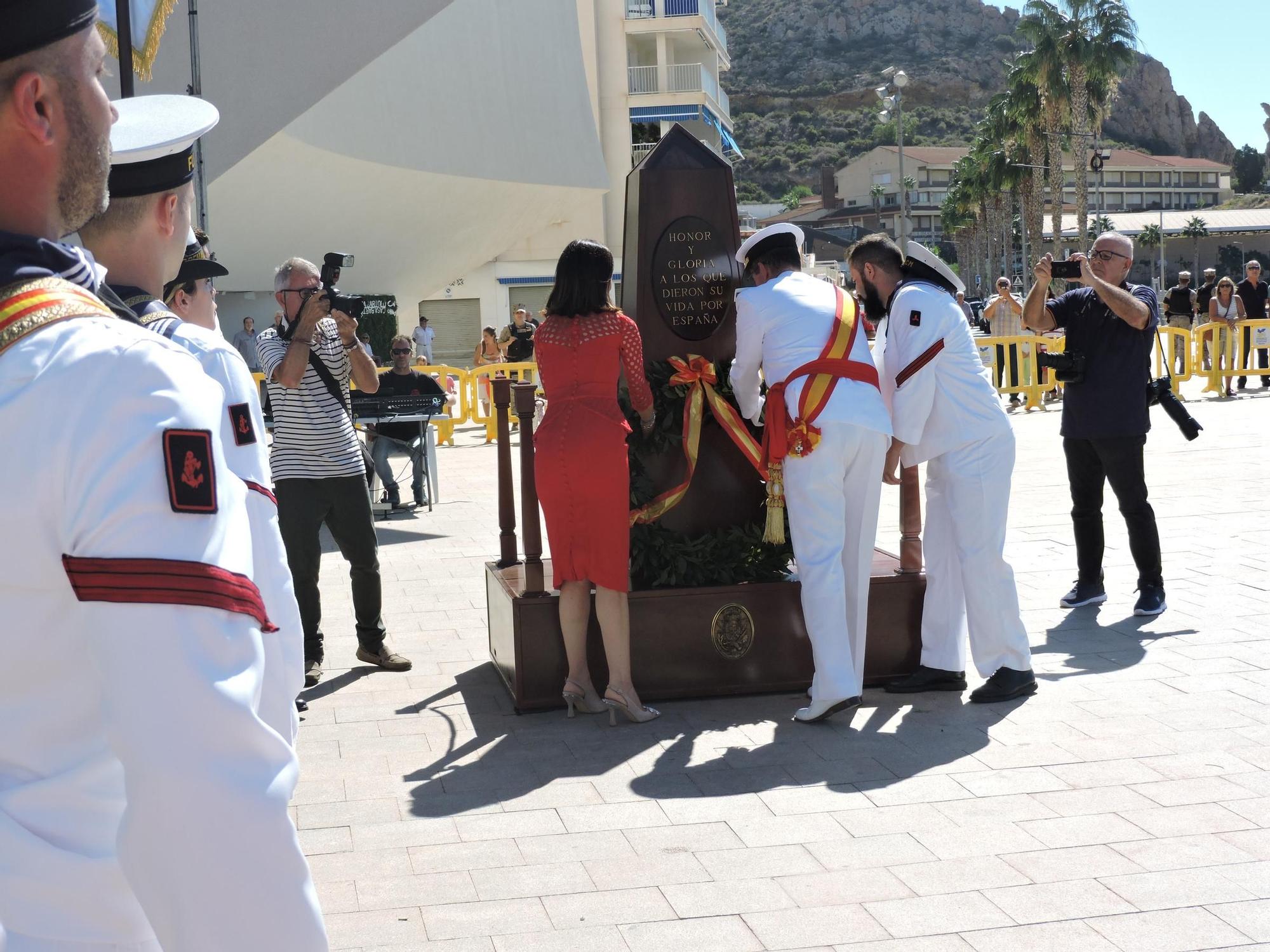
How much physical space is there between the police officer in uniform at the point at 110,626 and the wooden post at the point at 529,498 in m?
4.49

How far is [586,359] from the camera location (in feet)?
18.1

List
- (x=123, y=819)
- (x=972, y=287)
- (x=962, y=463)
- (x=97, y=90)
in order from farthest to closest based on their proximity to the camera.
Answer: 1. (x=972, y=287)
2. (x=962, y=463)
3. (x=97, y=90)
4. (x=123, y=819)

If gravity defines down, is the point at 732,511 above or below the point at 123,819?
below

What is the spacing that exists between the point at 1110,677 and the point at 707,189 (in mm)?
2898

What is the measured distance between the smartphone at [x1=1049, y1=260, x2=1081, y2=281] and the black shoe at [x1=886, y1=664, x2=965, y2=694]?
219 centimetres

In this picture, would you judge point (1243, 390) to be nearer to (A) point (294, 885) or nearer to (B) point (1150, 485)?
(B) point (1150, 485)

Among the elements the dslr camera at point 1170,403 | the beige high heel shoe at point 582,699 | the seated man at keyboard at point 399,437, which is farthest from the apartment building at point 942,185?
the beige high heel shoe at point 582,699

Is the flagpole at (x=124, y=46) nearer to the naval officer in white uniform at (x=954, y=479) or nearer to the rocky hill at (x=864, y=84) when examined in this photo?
the naval officer in white uniform at (x=954, y=479)

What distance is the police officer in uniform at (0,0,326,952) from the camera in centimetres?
119

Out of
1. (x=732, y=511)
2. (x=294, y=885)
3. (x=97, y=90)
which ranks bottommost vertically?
(x=732, y=511)

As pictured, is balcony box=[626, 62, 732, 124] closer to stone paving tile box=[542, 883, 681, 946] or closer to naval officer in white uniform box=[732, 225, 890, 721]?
naval officer in white uniform box=[732, 225, 890, 721]

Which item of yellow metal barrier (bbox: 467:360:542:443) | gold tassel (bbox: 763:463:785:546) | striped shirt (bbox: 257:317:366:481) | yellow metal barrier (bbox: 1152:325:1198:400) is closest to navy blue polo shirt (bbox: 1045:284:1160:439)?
gold tassel (bbox: 763:463:785:546)

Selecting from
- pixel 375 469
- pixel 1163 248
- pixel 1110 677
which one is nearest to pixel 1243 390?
pixel 375 469

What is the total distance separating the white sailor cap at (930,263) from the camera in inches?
239
